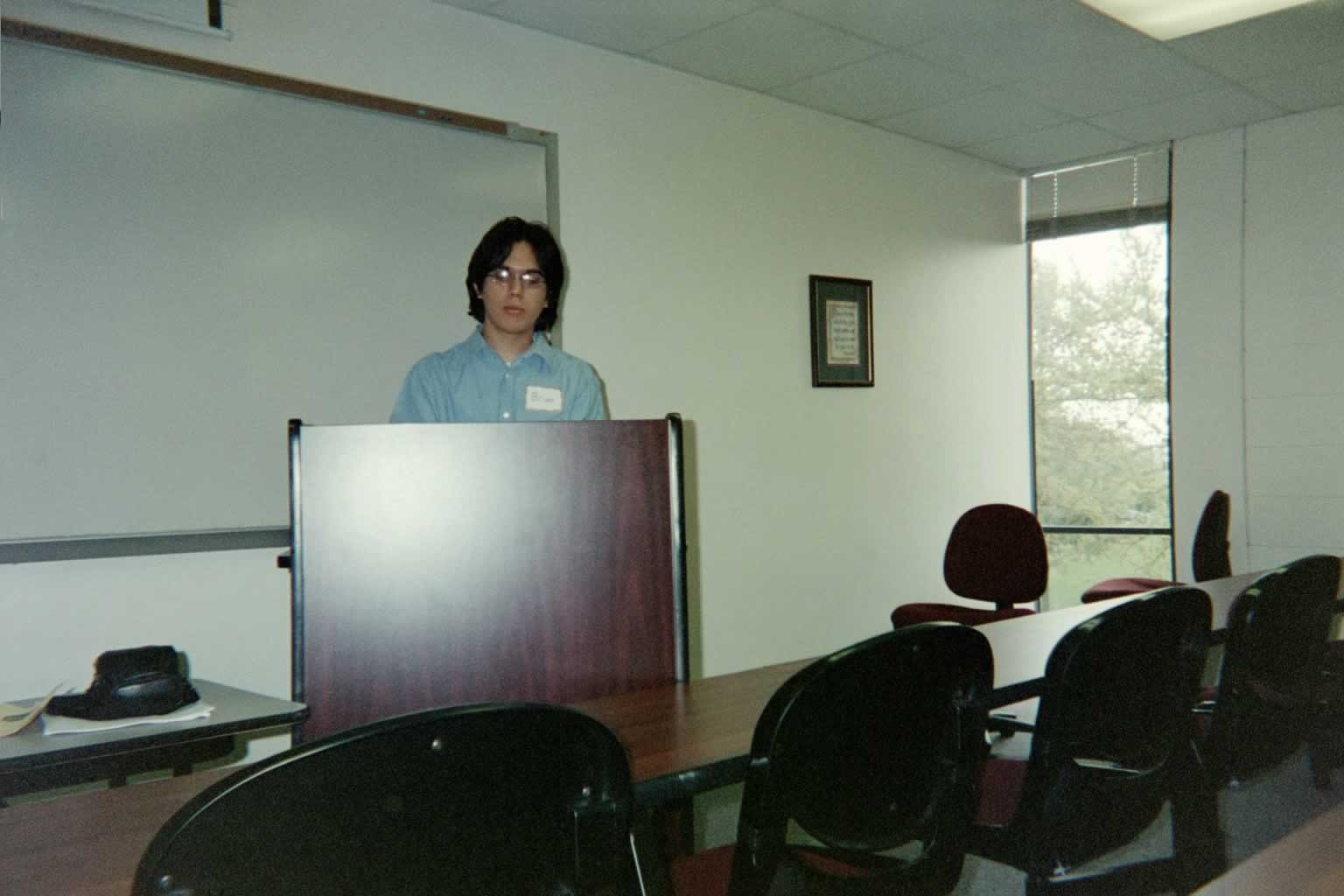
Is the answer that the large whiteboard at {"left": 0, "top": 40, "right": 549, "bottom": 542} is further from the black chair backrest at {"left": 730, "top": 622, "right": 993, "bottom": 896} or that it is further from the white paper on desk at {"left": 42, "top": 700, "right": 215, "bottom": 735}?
the black chair backrest at {"left": 730, "top": 622, "right": 993, "bottom": 896}

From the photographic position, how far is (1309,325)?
482 centimetres

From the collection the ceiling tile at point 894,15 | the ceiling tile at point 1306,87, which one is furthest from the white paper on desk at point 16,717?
A: the ceiling tile at point 1306,87

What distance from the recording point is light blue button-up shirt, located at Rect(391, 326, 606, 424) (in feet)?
7.72

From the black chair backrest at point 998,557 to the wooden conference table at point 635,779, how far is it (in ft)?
7.55

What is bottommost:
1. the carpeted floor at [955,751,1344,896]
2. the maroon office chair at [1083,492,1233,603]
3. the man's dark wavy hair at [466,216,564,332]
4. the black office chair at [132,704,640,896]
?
the carpeted floor at [955,751,1344,896]

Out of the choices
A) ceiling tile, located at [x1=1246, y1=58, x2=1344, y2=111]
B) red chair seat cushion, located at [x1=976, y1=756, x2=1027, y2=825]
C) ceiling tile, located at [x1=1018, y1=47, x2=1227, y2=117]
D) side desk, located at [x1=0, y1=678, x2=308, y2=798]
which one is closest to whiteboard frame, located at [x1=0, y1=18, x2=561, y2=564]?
side desk, located at [x1=0, y1=678, x2=308, y2=798]

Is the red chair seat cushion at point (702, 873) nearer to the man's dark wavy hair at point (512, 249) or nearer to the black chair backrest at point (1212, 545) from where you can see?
the man's dark wavy hair at point (512, 249)

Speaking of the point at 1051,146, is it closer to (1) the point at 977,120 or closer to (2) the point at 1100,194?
(2) the point at 1100,194

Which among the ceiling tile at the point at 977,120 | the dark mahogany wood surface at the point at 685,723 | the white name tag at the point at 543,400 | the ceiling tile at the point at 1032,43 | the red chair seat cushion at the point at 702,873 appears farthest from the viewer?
the ceiling tile at the point at 977,120

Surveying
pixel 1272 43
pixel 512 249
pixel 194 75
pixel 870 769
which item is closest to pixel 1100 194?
pixel 1272 43

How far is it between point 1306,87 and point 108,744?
4.97 metres

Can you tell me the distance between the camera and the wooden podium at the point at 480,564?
56.6 inches

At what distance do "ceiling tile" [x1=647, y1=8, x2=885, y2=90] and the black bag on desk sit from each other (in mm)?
2760

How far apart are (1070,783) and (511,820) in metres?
1.13
